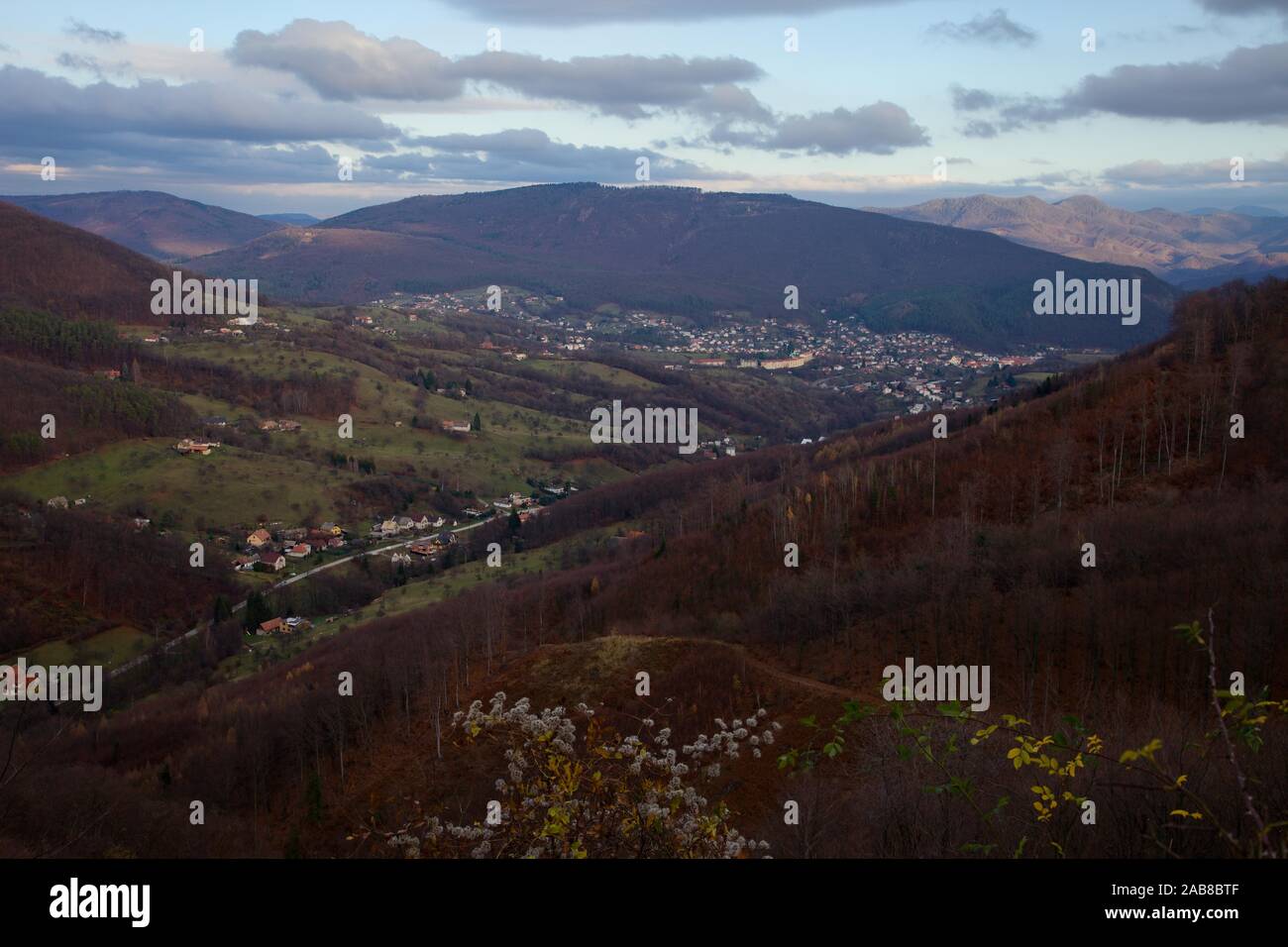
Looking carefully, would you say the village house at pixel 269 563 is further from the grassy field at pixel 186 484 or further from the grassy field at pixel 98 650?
the grassy field at pixel 98 650

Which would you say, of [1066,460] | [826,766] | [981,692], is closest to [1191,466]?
[1066,460]

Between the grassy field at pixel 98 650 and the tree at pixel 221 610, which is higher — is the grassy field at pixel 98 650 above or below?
below

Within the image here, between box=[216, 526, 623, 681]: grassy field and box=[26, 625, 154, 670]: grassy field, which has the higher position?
box=[216, 526, 623, 681]: grassy field

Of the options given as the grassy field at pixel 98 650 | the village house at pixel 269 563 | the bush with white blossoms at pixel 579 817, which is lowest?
the grassy field at pixel 98 650

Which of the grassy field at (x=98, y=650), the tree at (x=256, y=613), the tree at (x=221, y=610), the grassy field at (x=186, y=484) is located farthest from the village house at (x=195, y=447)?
the tree at (x=256, y=613)

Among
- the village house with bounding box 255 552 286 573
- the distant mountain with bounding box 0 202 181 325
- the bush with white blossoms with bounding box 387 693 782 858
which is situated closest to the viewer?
the bush with white blossoms with bounding box 387 693 782 858

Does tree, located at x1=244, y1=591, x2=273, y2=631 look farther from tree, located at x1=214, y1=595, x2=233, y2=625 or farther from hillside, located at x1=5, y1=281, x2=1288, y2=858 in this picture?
hillside, located at x1=5, y1=281, x2=1288, y2=858

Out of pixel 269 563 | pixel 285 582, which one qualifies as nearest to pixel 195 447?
pixel 269 563

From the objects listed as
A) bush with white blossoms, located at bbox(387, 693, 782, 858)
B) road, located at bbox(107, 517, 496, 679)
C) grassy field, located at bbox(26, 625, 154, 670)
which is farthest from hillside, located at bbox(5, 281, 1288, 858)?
grassy field, located at bbox(26, 625, 154, 670)
